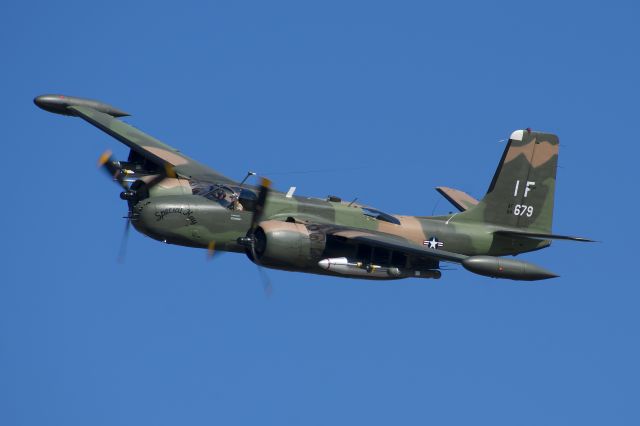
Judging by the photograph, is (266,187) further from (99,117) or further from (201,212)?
(99,117)

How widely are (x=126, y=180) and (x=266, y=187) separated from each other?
573 cm

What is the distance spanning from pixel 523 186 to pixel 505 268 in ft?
31.4

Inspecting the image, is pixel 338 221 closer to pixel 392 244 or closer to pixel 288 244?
pixel 392 244

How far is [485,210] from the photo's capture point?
4859cm

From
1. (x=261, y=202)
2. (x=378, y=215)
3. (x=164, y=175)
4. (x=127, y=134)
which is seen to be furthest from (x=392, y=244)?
(x=127, y=134)

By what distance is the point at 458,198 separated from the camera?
2032 inches

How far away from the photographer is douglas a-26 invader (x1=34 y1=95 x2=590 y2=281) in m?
42.6

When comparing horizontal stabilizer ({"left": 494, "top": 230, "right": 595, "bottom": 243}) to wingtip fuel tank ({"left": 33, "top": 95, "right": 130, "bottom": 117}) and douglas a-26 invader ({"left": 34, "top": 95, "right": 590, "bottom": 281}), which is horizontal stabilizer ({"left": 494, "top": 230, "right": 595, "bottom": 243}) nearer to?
douglas a-26 invader ({"left": 34, "top": 95, "right": 590, "bottom": 281})

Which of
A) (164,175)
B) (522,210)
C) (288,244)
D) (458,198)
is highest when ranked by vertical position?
(458,198)

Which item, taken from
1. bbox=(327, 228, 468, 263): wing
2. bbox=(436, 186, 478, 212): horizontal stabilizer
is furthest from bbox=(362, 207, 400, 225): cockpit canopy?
bbox=(436, 186, 478, 212): horizontal stabilizer

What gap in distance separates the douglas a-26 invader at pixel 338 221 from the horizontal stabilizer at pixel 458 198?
55 millimetres

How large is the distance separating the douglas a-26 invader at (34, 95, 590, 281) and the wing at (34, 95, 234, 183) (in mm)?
98

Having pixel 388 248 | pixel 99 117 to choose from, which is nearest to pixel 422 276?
pixel 388 248

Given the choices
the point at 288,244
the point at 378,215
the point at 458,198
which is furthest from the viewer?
the point at 458,198
